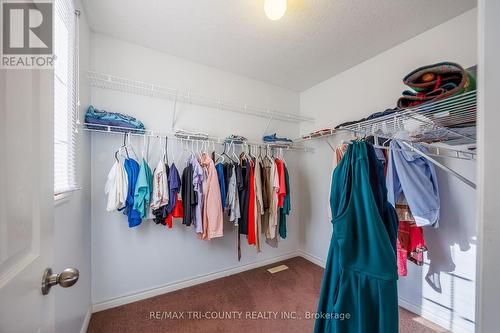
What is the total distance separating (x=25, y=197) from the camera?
485 millimetres

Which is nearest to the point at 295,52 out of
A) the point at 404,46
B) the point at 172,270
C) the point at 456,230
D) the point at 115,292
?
the point at 404,46

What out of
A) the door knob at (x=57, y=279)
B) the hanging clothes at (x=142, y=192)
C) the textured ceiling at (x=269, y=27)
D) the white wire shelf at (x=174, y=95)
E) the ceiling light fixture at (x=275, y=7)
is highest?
the textured ceiling at (x=269, y=27)

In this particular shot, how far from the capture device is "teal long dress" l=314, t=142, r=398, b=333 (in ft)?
2.39

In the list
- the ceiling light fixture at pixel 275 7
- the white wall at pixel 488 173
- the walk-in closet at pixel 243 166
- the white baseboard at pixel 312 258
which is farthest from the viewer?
the white baseboard at pixel 312 258

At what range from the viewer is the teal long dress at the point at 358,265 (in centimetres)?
73

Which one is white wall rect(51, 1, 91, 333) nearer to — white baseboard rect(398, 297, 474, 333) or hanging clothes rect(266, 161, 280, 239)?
hanging clothes rect(266, 161, 280, 239)

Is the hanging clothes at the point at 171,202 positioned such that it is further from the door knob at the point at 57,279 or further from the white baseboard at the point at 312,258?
the white baseboard at the point at 312,258

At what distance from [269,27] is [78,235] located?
7.40 ft

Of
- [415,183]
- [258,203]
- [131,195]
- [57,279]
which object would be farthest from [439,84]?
[131,195]

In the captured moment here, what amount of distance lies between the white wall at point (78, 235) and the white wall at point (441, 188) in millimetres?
2612

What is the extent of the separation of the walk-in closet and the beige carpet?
0.06ft

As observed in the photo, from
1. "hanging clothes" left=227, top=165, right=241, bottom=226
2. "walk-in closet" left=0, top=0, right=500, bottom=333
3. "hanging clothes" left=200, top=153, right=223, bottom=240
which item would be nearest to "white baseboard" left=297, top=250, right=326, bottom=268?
"walk-in closet" left=0, top=0, right=500, bottom=333

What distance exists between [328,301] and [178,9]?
7.17 feet

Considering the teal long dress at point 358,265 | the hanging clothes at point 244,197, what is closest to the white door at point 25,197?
the teal long dress at point 358,265
